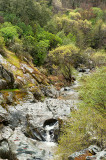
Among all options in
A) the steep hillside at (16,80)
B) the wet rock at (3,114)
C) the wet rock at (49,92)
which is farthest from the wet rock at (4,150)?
the wet rock at (49,92)

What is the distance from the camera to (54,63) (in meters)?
43.2

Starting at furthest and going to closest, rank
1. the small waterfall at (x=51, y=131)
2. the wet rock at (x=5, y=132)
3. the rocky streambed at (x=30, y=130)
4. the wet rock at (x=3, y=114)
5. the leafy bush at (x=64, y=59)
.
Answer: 1. the leafy bush at (x=64, y=59)
2. the small waterfall at (x=51, y=131)
3. the wet rock at (x=3, y=114)
4. the wet rock at (x=5, y=132)
5. the rocky streambed at (x=30, y=130)

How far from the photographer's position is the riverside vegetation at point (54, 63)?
Answer: 12.0 m

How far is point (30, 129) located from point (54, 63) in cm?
2785

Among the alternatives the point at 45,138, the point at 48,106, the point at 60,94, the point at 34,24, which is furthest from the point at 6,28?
the point at 45,138

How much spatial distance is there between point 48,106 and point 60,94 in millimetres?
10005

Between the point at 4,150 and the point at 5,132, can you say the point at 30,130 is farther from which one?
the point at 4,150

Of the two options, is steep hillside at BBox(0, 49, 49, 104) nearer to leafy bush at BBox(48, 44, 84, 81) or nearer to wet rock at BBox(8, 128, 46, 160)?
wet rock at BBox(8, 128, 46, 160)

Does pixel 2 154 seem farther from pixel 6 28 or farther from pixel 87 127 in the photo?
pixel 6 28

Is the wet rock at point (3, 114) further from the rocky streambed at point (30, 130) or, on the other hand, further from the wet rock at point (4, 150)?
the wet rock at point (4, 150)

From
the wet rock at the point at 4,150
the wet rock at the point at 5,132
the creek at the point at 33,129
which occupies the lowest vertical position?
the creek at the point at 33,129

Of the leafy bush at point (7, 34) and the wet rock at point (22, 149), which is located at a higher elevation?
the leafy bush at point (7, 34)

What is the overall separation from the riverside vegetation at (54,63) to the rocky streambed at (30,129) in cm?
202

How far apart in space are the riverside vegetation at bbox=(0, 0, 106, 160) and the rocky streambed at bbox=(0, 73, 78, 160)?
6.63 ft
